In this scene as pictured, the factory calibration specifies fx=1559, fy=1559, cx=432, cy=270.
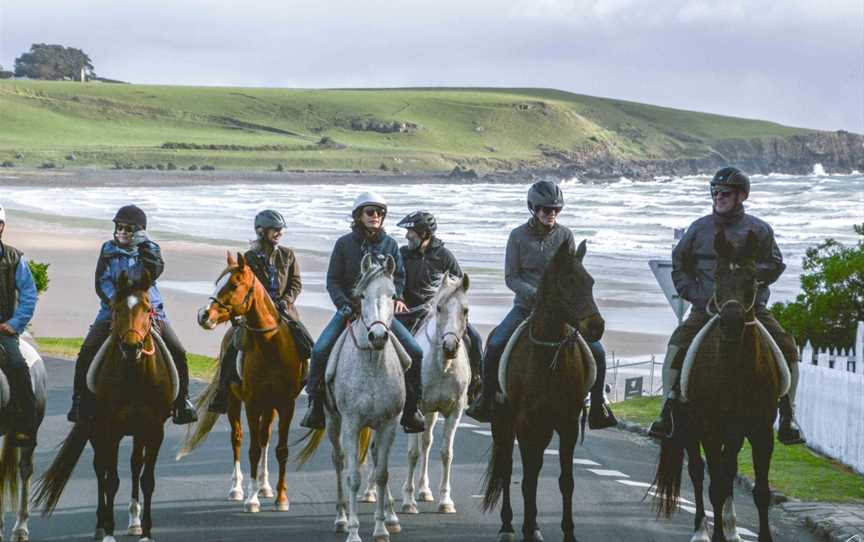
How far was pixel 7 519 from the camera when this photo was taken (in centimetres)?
1334

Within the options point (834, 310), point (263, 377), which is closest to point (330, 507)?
point (263, 377)

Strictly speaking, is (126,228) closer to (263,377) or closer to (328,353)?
(328,353)

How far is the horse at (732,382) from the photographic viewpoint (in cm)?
1164

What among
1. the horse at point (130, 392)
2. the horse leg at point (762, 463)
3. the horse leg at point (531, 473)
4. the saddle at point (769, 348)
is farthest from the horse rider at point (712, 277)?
the horse at point (130, 392)

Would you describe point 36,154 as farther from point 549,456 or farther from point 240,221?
point 549,456

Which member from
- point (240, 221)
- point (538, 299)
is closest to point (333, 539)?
point (538, 299)

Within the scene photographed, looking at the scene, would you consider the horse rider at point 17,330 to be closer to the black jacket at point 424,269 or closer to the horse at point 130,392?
the horse at point 130,392

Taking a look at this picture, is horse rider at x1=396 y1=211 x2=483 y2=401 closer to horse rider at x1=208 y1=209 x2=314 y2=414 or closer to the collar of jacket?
horse rider at x1=208 y1=209 x2=314 y2=414

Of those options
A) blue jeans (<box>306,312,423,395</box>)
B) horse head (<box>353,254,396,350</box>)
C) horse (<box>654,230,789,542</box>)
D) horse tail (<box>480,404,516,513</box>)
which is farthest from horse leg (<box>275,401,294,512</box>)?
horse (<box>654,230,789,542</box>)

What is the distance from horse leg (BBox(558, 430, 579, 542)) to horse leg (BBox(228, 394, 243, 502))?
3565 mm

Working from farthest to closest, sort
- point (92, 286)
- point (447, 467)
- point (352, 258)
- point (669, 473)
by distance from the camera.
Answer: point (92, 286) → point (447, 467) → point (352, 258) → point (669, 473)

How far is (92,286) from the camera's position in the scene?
137 ft

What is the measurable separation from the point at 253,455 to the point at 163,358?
213 centimetres

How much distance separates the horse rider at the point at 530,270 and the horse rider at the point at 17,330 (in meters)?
3.77
